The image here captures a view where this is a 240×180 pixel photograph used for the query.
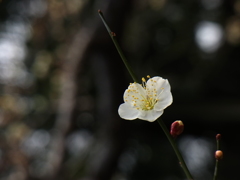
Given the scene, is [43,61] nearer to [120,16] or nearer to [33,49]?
[33,49]

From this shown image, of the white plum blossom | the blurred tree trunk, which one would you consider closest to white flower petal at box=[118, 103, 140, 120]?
the white plum blossom

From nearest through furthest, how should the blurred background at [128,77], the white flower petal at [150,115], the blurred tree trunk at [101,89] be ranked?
1. the white flower petal at [150,115]
2. the blurred tree trunk at [101,89]
3. the blurred background at [128,77]

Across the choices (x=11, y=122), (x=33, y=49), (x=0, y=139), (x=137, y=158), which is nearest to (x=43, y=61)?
(x=33, y=49)

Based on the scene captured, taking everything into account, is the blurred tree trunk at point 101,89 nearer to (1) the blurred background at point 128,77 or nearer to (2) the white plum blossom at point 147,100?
(1) the blurred background at point 128,77

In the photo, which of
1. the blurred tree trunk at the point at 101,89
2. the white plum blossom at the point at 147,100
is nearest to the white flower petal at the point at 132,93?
the white plum blossom at the point at 147,100

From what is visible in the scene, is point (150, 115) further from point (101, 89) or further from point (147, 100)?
point (101, 89)

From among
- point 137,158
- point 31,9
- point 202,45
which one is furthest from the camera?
point 202,45

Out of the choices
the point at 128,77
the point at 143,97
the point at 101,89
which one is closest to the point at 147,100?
the point at 143,97
